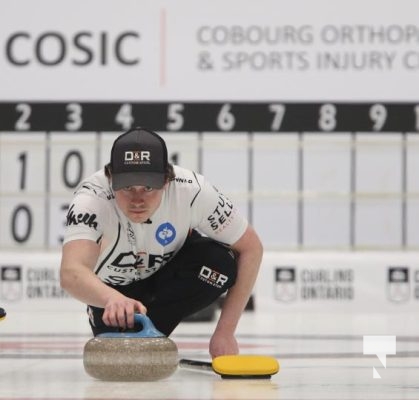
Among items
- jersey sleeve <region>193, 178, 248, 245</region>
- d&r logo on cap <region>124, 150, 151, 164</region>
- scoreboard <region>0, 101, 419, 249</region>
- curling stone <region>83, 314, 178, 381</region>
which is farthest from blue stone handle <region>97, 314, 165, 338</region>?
scoreboard <region>0, 101, 419, 249</region>

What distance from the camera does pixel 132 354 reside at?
3924 mm

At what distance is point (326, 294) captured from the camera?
434 inches

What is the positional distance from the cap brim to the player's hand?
0.43 metres

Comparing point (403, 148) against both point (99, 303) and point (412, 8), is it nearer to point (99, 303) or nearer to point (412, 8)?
point (412, 8)

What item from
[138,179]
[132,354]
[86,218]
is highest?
[138,179]

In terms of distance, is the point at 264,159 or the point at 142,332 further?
the point at 264,159

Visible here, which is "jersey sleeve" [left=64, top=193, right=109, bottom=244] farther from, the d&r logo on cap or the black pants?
the black pants

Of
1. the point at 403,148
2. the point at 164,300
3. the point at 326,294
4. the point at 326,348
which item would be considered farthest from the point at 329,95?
the point at 164,300

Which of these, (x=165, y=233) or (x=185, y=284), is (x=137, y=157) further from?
(x=185, y=284)

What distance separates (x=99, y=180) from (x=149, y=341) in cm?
75

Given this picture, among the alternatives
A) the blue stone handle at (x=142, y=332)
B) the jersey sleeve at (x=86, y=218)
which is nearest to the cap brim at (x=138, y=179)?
the jersey sleeve at (x=86, y=218)

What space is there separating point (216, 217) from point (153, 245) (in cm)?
27

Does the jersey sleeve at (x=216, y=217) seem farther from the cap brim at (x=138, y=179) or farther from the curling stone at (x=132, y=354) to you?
the curling stone at (x=132, y=354)

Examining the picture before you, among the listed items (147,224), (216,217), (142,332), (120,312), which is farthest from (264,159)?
(120,312)
